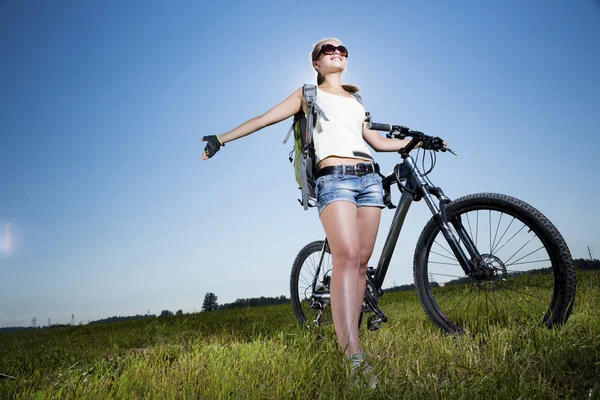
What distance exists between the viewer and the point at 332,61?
11.4 ft

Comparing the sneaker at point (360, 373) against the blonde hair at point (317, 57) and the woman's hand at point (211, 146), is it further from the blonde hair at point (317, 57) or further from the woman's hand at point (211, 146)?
the blonde hair at point (317, 57)

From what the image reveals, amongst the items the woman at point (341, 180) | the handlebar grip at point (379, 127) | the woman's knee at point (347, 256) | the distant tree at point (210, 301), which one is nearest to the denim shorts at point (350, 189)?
the woman at point (341, 180)

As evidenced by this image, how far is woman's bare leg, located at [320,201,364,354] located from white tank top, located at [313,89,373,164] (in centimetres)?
45

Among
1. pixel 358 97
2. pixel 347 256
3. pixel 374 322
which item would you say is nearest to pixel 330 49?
pixel 358 97

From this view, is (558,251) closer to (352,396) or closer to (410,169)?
(410,169)

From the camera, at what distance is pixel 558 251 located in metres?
2.86

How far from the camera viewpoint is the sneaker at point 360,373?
224 cm

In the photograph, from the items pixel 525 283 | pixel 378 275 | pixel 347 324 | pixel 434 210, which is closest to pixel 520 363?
pixel 525 283

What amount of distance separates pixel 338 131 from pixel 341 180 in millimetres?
447

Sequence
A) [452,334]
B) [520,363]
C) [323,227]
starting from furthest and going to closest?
[452,334], [323,227], [520,363]

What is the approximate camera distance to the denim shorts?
2.93 metres

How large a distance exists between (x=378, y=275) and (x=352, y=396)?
6.81 ft

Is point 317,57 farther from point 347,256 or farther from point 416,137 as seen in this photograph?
point 347,256

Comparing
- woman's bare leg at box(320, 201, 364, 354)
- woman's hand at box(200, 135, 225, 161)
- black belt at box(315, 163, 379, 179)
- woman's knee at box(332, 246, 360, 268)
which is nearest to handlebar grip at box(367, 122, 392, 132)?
black belt at box(315, 163, 379, 179)
